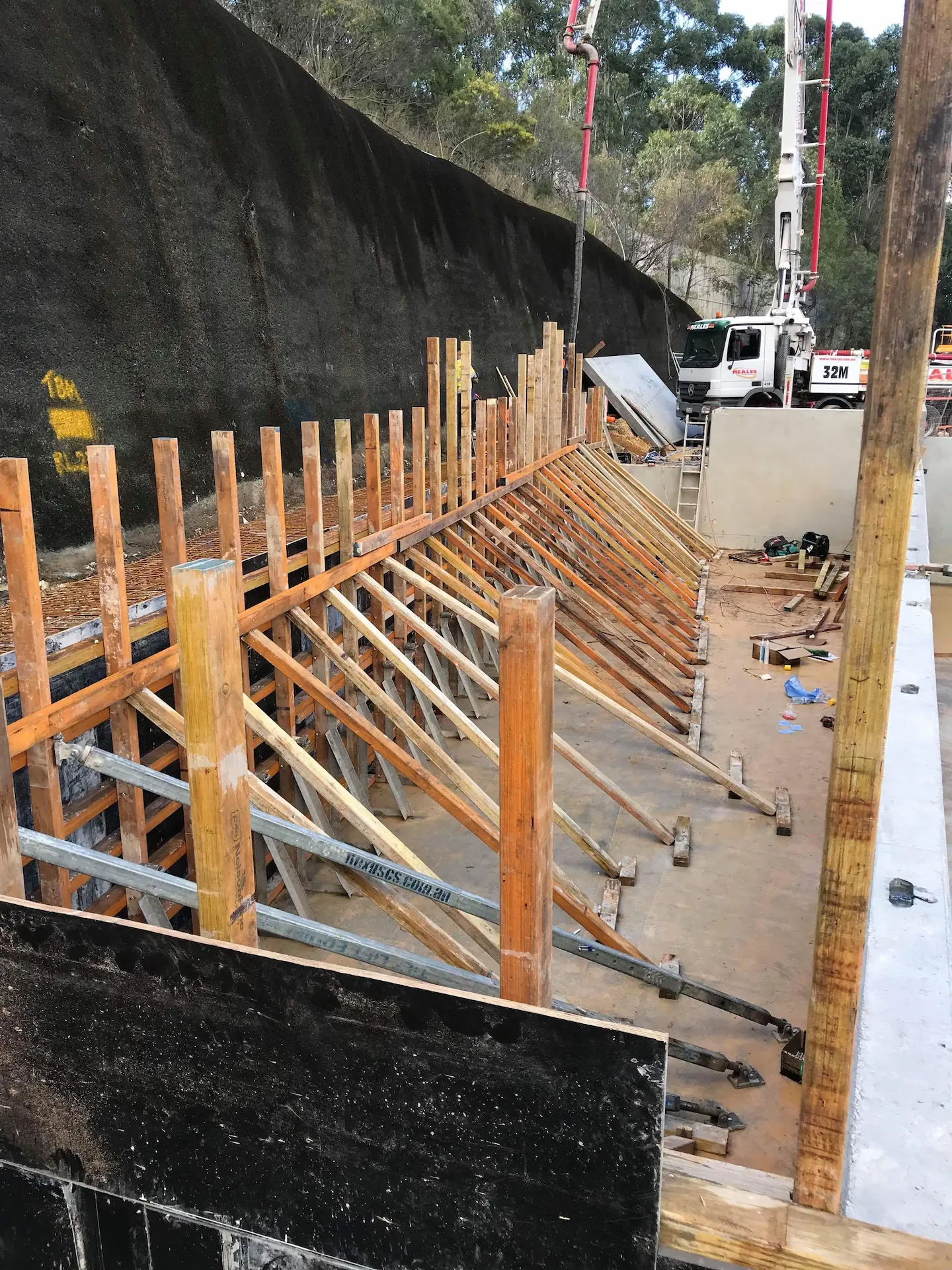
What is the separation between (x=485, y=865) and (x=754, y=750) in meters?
2.56

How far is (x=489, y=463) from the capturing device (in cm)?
798

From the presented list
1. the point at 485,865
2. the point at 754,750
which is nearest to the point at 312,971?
the point at 485,865

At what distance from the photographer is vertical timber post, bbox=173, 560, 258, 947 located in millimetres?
A: 1701

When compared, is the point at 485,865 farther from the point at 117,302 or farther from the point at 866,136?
the point at 866,136

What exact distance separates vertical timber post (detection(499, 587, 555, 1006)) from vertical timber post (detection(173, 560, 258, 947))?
1.66 feet

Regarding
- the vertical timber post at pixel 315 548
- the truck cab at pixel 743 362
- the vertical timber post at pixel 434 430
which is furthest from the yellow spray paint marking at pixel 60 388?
the truck cab at pixel 743 362

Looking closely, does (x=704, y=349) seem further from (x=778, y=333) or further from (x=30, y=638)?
(x=30, y=638)

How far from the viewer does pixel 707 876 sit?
16.7ft

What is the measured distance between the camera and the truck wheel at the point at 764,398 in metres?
18.3

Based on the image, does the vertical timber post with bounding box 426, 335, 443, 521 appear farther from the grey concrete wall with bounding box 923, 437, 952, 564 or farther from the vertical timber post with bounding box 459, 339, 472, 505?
the grey concrete wall with bounding box 923, 437, 952, 564

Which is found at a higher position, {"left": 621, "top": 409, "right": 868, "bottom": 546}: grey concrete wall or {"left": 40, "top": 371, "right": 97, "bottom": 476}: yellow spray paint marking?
{"left": 40, "top": 371, "right": 97, "bottom": 476}: yellow spray paint marking

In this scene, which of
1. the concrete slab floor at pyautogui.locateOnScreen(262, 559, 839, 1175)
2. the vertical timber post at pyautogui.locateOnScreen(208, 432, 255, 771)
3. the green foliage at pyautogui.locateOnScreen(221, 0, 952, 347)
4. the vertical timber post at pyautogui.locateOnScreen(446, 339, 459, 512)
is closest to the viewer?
the concrete slab floor at pyautogui.locateOnScreen(262, 559, 839, 1175)

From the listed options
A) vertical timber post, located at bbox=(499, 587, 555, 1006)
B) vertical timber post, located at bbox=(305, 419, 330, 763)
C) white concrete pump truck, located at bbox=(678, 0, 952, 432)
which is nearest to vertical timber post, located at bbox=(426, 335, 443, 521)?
vertical timber post, located at bbox=(305, 419, 330, 763)

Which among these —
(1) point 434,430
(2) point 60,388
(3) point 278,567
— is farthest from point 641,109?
(3) point 278,567
